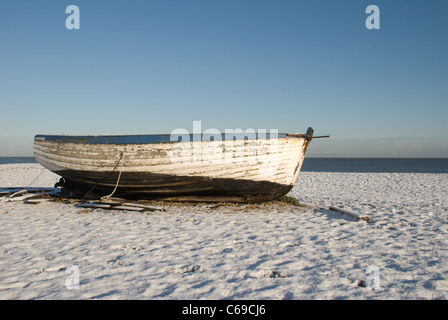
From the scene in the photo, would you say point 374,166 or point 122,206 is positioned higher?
point 122,206

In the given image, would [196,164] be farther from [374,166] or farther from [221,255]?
[374,166]

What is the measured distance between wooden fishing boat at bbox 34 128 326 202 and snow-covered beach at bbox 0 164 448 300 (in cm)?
81

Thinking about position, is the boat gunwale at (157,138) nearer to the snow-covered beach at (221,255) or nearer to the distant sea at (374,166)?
the snow-covered beach at (221,255)

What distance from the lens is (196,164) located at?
647 centimetres

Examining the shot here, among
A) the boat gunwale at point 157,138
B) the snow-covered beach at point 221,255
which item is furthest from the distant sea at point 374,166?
the snow-covered beach at point 221,255

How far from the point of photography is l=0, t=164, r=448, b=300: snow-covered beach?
271 cm

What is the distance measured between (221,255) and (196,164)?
3.08 meters

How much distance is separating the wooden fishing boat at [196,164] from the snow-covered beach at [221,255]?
81cm

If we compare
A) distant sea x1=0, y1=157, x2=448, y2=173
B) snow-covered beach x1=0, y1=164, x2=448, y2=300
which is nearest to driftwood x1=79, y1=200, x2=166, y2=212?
snow-covered beach x1=0, y1=164, x2=448, y2=300

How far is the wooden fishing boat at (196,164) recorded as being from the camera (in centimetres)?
643

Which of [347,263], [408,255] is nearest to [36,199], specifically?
[347,263]

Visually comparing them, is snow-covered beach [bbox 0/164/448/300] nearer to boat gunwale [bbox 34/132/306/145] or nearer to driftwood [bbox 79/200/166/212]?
driftwood [bbox 79/200/166/212]

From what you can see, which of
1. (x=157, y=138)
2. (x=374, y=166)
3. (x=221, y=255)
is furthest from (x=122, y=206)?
(x=374, y=166)

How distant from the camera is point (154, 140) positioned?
6.66 metres
